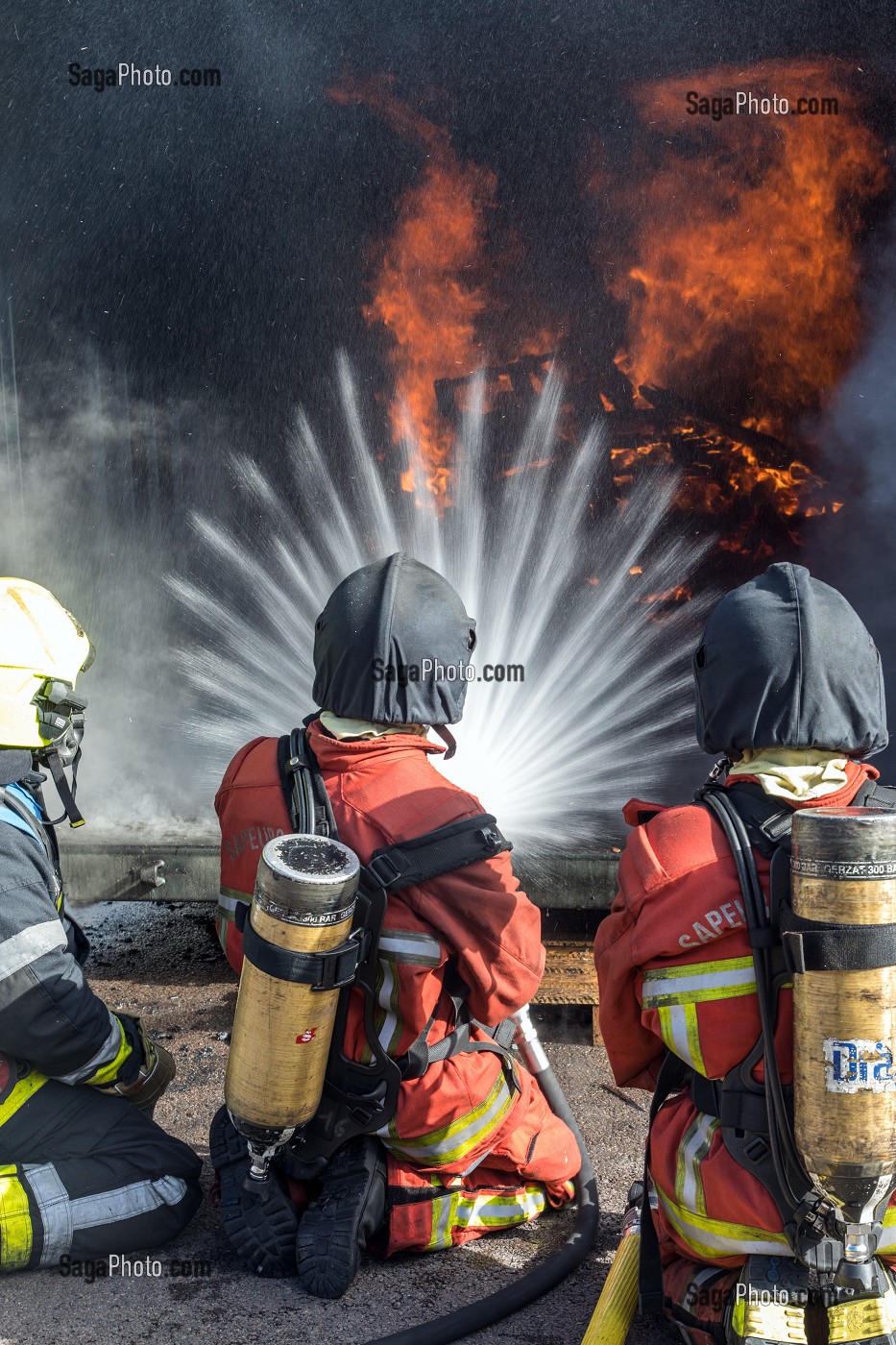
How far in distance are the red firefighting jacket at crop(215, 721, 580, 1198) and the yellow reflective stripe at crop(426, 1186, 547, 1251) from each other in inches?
3.1

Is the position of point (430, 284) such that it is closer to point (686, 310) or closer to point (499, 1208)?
point (686, 310)

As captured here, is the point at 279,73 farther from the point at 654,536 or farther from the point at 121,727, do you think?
the point at 121,727

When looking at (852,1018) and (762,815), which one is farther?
(762,815)

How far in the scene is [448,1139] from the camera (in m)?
3.01

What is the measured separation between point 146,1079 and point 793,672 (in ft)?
7.01

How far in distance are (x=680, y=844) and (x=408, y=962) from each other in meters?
0.81

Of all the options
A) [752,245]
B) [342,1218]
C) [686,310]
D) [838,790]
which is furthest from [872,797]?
[752,245]

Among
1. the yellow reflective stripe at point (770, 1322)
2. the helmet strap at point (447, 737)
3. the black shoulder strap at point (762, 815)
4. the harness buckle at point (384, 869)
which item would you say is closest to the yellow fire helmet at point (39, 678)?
the harness buckle at point (384, 869)

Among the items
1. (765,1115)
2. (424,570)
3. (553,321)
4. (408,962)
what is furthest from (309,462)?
(765,1115)

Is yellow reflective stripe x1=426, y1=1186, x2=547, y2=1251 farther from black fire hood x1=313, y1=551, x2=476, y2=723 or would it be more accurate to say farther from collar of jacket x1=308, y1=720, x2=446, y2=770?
black fire hood x1=313, y1=551, x2=476, y2=723

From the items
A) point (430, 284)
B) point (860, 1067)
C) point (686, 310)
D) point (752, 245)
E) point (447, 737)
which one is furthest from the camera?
point (430, 284)

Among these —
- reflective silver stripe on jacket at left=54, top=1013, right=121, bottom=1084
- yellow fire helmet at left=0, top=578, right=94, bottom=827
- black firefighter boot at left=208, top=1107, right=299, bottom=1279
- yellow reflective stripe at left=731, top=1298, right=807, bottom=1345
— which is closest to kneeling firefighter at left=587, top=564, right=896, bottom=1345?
yellow reflective stripe at left=731, top=1298, right=807, bottom=1345

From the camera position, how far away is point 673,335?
8.52 meters

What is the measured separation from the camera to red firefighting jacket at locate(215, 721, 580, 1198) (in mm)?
2828
